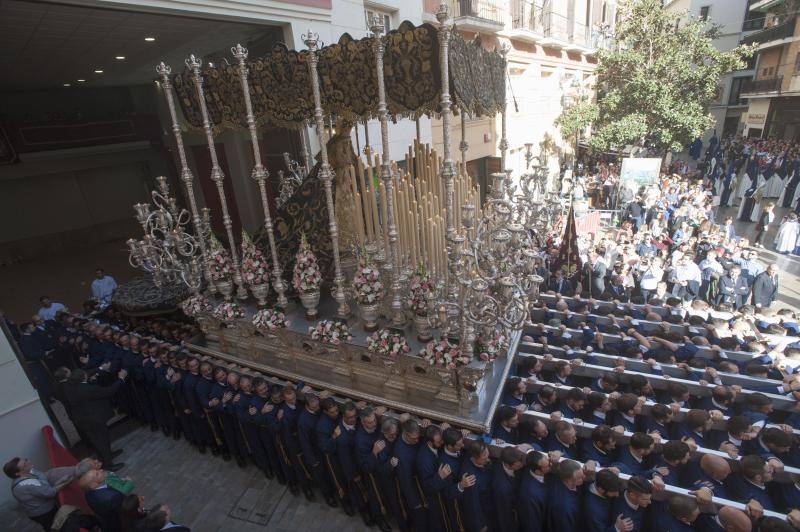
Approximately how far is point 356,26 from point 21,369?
29.7 ft

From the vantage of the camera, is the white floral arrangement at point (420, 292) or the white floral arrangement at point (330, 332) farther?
the white floral arrangement at point (330, 332)

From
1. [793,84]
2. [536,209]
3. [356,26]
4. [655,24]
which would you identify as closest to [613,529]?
[536,209]

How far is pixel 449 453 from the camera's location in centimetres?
446

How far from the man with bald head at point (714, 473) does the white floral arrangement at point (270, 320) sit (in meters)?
5.04

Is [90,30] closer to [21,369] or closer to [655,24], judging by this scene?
[21,369]

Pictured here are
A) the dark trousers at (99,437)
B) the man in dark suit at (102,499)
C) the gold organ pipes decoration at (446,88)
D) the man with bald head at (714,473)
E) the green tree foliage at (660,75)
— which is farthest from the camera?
the green tree foliage at (660,75)

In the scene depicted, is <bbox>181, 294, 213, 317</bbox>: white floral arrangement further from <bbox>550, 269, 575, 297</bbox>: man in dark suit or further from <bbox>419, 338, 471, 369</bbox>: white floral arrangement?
<bbox>550, 269, 575, 297</bbox>: man in dark suit

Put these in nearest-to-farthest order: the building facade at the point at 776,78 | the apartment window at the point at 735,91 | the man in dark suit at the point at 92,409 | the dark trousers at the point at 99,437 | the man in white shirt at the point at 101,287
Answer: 1. the man in dark suit at the point at 92,409
2. the dark trousers at the point at 99,437
3. the man in white shirt at the point at 101,287
4. the building facade at the point at 776,78
5. the apartment window at the point at 735,91

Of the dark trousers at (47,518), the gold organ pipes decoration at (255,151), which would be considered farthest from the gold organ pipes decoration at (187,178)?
the dark trousers at (47,518)

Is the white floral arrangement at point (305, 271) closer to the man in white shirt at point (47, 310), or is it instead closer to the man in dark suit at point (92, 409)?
the man in dark suit at point (92, 409)

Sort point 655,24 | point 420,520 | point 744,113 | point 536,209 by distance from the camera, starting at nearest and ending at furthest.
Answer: point 420,520 → point 536,209 → point 655,24 → point 744,113

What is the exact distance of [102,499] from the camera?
14.3ft

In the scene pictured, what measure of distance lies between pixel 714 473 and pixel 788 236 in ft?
33.7

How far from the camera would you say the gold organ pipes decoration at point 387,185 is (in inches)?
182
